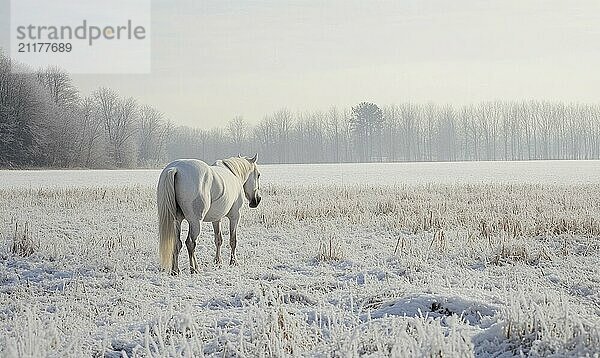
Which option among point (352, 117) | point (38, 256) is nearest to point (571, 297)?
point (38, 256)

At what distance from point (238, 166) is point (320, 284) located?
371 cm

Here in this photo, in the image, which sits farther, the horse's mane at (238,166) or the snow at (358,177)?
the snow at (358,177)

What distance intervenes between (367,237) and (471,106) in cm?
10195

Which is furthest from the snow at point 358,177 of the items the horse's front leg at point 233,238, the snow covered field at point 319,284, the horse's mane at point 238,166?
the horse's front leg at point 233,238

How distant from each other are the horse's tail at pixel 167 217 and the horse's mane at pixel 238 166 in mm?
1756

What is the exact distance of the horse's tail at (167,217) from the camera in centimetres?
785

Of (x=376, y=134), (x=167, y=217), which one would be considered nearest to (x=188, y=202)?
(x=167, y=217)

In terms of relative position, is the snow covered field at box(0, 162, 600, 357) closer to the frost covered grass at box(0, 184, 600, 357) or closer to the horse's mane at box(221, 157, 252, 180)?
the frost covered grass at box(0, 184, 600, 357)

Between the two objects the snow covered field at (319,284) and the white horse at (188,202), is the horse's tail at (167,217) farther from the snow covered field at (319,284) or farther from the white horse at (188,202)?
the snow covered field at (319,284)

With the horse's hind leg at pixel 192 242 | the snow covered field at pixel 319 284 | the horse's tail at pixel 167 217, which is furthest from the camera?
the horse's hind leg at pixel 192 242

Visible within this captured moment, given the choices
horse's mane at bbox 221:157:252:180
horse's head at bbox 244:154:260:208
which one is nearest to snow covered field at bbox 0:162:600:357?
horse's head at bbox 244:154:260:208

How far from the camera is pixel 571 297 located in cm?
615

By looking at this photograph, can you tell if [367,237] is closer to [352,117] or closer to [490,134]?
[352,117]

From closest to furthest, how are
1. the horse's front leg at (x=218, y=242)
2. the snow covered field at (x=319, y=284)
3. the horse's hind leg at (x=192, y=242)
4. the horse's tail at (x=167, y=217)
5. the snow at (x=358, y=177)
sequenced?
1. the snow covered field at (x=319, y=284)
2. the horse's tail at (x=167, y=217)
3. the horse's hind leg at (x=192, y=242)
4. the horse's front leg at (x=218, y=242)
5. the snow at (x=358, y=177)
